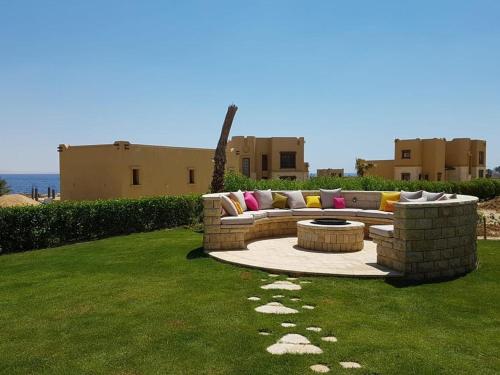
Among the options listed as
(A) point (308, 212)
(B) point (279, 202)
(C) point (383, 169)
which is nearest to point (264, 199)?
(B) point (279, 202)

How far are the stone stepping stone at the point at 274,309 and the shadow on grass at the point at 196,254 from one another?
11.1ft

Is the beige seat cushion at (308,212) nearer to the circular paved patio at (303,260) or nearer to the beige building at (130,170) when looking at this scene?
the circular paved patio at (303,260)

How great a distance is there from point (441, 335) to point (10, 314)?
5414 millimetres

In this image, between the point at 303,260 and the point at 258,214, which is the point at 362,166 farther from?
the point at 303,260

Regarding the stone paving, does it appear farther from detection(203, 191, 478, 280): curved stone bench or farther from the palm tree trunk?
the palm tree trunk

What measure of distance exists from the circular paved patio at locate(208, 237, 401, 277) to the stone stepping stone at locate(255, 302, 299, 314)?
5.65 ft

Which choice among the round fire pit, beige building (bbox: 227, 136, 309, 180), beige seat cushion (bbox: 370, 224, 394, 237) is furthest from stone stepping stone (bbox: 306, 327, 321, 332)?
beige building (bbox: 227, 136, 309, 180)

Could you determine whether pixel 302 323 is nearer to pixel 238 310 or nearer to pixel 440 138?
pixel 238 310

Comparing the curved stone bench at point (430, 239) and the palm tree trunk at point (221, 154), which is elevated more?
the palm tree trunk at point (221, 154)

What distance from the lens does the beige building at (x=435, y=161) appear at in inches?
1721

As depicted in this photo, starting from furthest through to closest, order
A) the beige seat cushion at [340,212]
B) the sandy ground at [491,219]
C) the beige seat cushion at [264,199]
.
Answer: the sandy ground at [491,219] < the beige seat cushion at [264,199] < the beige seat cushion at [340,212]

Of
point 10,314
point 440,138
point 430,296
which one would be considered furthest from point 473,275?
point 440,138

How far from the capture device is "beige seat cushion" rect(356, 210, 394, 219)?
10445 millimetres

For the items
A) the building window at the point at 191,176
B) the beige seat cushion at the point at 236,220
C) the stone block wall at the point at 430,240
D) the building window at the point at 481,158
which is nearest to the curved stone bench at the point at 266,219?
the beige seat cushion at the point at 236,220
